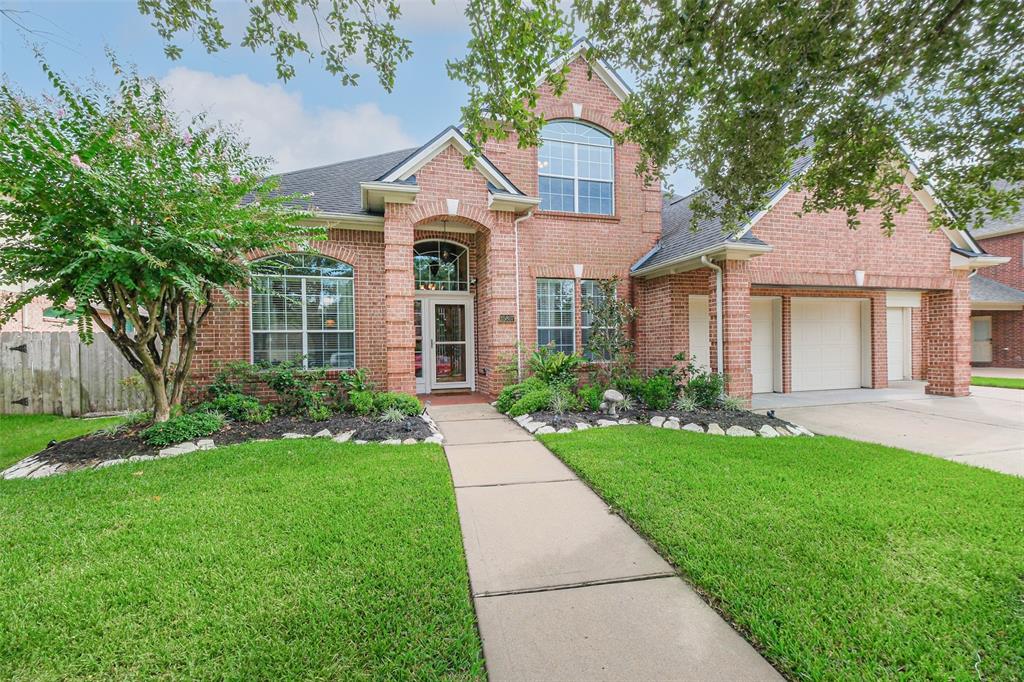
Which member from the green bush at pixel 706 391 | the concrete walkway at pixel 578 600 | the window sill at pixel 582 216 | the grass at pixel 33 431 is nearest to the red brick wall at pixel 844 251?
the green bush at pixel 706 391

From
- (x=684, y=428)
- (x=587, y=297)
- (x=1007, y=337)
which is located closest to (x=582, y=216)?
(x=587, y=297)

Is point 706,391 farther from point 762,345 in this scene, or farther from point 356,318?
point 356,318

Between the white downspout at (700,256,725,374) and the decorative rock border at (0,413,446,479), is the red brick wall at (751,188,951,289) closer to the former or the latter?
the white downspout at (700,256,725,374)

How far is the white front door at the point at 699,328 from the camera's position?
1012cm

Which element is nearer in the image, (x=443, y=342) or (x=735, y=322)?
(x=735, y=322)

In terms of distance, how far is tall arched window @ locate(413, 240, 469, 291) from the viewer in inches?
393

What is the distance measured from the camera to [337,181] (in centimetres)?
1010

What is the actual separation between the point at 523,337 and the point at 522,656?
759 centimetres

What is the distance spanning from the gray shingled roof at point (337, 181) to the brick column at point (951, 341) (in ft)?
42.4

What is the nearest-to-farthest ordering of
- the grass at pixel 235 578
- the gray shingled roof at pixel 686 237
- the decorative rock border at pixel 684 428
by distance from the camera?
the grass at pixel 235 578 < the decorative rock border at pixel 684 428 < the gray shingled roof at pixel 686 237

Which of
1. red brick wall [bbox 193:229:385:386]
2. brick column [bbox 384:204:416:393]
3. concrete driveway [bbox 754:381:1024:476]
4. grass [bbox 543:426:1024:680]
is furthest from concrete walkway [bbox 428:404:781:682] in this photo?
red brick wall [bbox 193:229:385:386]

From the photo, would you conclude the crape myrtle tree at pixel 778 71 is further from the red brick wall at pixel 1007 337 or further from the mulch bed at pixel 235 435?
the red brick wall at pixel 1007 337

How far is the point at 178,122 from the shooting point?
728cm

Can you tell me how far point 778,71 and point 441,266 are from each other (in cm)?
781
